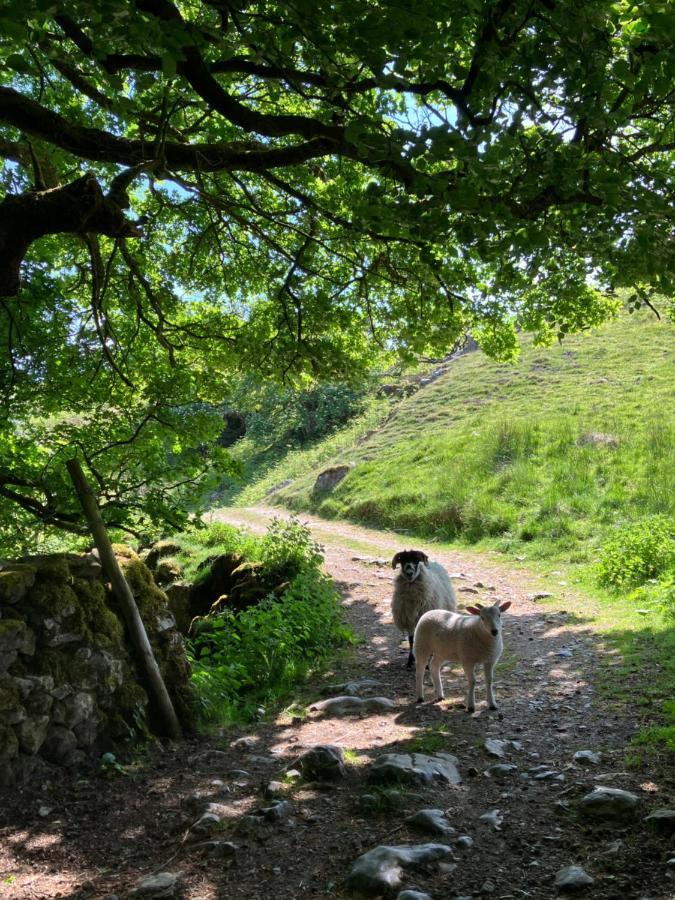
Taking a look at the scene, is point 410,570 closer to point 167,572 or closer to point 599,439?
point 167,572

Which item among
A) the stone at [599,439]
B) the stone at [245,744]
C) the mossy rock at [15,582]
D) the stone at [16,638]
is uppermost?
the stone at [599,439]

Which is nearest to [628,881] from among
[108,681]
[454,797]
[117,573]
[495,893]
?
[495,893]

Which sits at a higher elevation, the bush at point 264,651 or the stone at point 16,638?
the stone at point 16,638

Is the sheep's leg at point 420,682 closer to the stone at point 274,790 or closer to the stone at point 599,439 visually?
the stone at point 274,790

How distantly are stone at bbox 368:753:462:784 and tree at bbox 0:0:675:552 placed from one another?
443 cm

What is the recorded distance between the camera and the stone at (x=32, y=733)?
19.2 ft

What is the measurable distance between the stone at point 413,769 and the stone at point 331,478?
2462cm

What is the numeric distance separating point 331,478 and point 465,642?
24003mm

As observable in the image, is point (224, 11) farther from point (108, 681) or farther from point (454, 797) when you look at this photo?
point (454, 797)

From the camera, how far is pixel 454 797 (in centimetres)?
532

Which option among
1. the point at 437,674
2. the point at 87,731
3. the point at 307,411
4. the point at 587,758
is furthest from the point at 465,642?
the point at 307,411

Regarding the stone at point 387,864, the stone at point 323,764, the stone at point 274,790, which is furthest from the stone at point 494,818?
the stone at point 274,790

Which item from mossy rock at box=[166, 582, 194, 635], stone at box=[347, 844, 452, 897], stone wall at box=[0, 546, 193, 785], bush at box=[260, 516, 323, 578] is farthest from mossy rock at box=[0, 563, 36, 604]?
mossy rock at box=[166, 582, 194, 635]

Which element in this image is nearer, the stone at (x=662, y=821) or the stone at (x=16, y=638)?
the stone at (x=662, y=821)
